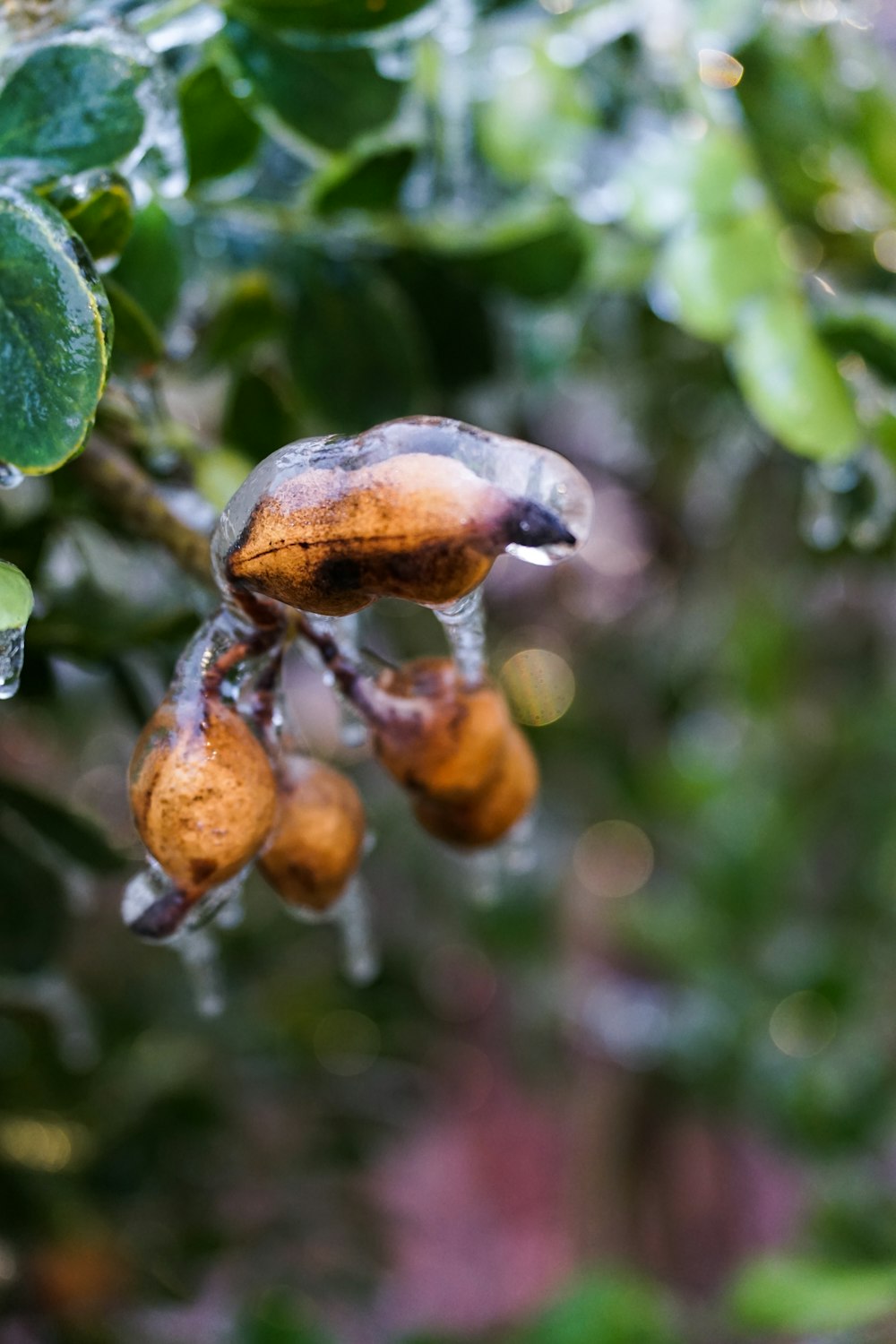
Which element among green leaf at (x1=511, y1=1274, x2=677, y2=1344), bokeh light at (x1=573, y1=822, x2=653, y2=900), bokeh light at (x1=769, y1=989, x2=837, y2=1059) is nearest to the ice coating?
green leaf at (x1=511, y1=1274, x2=677, y2=1344)

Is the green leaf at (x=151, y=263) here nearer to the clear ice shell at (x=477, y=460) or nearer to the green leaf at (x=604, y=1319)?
the clear ice shell at (x=477, y=460)

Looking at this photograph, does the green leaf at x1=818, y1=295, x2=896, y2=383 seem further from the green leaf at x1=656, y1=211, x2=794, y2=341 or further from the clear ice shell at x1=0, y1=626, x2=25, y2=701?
the clear ice shell at x1=0, y1=626, x2=25, y2=701

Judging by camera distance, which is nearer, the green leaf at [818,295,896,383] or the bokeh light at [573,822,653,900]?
the green leaf at [818,295,896,383]

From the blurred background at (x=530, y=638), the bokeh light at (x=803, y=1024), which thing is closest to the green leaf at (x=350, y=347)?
the blurred background at (x=530, y=638)

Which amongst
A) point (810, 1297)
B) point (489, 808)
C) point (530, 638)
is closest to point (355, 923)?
point (489, 808)

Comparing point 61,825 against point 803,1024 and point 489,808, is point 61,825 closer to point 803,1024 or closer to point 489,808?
point 489,808
